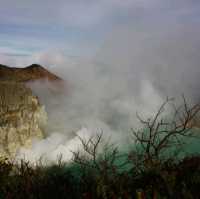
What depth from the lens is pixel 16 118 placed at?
123ft

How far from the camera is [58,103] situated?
70.3 metres

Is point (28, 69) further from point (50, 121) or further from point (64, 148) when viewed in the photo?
point (64, 148)

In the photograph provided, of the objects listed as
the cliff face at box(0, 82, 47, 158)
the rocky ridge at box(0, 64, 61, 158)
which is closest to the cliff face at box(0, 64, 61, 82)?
the rocky ridge at box(0, 64, 61, 158)

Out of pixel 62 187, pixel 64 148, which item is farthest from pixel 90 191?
pixel 64 148

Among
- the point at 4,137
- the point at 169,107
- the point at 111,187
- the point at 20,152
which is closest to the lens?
the point at 111,187

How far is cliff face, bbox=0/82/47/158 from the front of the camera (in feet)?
120

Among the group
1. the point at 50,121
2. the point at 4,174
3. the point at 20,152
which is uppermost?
the point at 50,121

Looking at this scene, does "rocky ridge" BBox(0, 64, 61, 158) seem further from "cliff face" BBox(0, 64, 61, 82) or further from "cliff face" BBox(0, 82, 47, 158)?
"cliff face" BBox(0, 64, 61, 82)

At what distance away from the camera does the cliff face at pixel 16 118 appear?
36688 mm

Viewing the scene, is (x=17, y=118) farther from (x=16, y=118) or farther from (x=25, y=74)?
(x=25, y=74)

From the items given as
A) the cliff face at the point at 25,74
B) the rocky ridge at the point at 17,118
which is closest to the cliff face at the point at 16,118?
the rocky ridge at the point at 17,118

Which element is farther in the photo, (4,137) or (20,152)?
(20,152)

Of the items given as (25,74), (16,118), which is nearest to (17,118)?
(16,118)

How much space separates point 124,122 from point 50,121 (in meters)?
16.3
